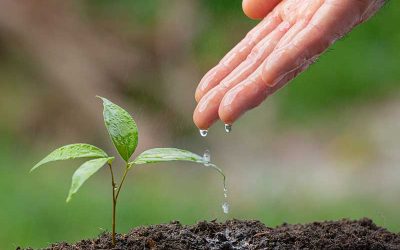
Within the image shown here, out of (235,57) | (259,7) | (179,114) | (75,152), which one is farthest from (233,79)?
(179,114)

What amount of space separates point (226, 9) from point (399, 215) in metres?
1.93

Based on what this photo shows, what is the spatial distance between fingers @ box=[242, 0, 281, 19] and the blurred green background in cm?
101

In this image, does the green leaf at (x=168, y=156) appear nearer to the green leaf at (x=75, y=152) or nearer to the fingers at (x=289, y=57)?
the green leaf at (x=75, y=152)

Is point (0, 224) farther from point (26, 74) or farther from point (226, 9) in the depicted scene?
point (226, 9)

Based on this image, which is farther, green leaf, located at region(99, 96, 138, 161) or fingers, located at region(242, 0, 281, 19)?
fingers, located at region(242, 0, 281, 19)

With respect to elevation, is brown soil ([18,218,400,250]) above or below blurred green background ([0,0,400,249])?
below

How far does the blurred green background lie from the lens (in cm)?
290

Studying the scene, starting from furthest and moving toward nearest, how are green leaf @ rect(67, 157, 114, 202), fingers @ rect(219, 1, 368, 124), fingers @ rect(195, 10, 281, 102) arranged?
fingers @ rect(195, 10, 281, 102) < fingers @ rect(219, 1, 368, 124) < green leaf @ rect(67, 157, 114, 202)

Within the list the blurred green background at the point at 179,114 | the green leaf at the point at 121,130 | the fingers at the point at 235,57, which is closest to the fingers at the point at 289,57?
the fingers at the point at 235,57

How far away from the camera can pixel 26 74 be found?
396cm

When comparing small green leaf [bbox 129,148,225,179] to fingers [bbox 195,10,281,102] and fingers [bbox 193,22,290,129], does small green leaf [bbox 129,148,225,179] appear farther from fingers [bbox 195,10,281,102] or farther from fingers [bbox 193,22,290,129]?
fingers [bbox 195,10,281,102]

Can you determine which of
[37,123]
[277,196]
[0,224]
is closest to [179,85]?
[37,123]

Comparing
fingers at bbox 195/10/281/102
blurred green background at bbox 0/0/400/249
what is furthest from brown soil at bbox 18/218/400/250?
blurred green background at bbox 0/0/400/249

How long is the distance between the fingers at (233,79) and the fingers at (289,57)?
0.06 m
